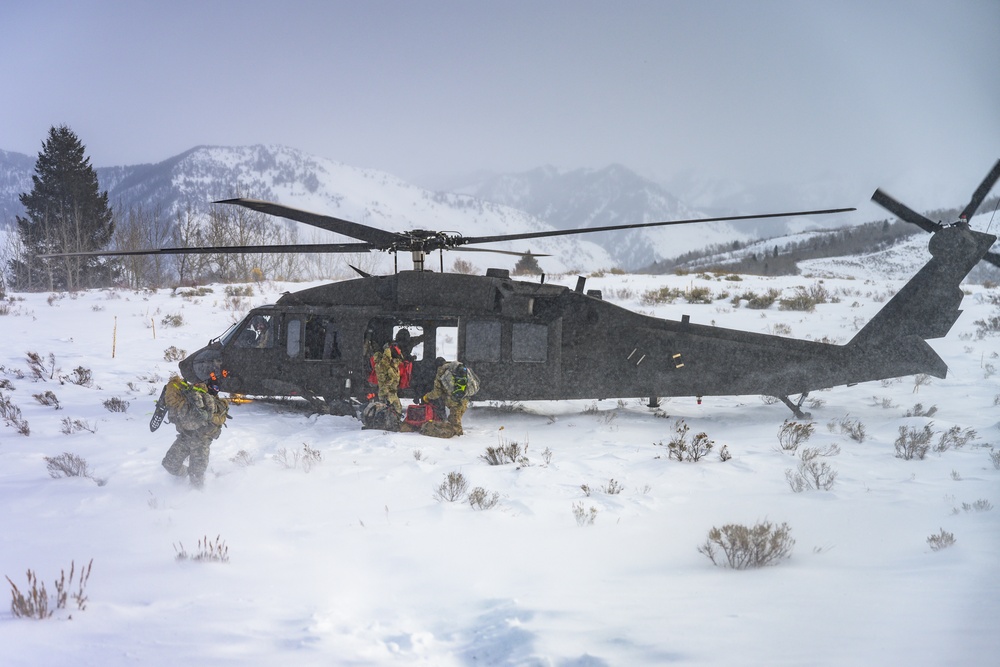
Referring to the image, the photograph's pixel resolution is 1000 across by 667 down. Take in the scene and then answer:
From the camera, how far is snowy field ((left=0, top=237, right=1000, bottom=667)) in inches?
122

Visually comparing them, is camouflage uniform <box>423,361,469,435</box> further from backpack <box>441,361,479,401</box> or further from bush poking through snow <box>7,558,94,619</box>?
bush poking through snow <box>7,558,94,619</box>

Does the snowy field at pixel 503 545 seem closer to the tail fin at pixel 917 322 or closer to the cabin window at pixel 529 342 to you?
the tail fin at pixel 917 322

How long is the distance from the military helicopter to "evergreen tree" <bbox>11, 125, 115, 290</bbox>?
32849mm

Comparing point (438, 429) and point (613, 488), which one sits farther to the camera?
point (438, 429)

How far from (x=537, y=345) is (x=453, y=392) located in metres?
1.67

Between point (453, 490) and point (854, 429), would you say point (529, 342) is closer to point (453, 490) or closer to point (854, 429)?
point (453, 490)

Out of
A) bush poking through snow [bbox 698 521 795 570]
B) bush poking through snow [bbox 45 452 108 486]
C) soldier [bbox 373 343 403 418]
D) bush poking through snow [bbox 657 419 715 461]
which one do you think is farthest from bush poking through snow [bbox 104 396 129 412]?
bush poking through snow [bbox 698 521 795 570]

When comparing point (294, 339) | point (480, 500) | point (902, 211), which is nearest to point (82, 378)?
point (294, 339)

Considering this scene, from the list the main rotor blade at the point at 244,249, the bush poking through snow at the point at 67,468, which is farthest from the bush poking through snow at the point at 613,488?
the bush poking through snow at the point at 67,468

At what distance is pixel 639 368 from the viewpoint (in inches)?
382

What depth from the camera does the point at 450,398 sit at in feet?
30.0

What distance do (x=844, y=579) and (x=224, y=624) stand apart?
3.70m

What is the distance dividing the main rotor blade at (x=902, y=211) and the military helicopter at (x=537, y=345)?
824 millimetres

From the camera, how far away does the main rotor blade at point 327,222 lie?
695 centimetres
